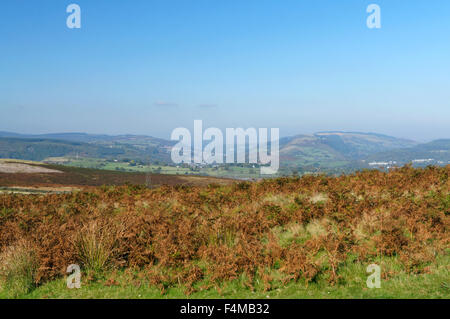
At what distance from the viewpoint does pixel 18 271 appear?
7.56 m

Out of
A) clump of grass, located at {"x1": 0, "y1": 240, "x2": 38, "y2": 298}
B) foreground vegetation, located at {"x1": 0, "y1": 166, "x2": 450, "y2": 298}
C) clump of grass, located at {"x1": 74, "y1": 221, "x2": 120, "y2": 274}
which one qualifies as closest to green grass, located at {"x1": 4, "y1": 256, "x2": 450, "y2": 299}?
foreground vegetation, located at {"x1": 0, "y1": 166, "x2": 450, "y2": 298}

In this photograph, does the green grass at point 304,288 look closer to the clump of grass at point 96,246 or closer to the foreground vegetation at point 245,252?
the foreground vegetation at point 245,252

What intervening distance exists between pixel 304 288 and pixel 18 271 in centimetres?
651

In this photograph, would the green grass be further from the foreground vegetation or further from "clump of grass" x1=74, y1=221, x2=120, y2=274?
"clump of grass" x1=74, y1=221, x2=120, y2=274

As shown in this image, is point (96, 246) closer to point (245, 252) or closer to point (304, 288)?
point (245, 252)

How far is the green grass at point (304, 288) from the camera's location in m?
6.60

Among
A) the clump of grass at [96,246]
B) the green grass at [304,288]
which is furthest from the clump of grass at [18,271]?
the clump of grass at [96,246]

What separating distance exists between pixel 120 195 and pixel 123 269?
990cm

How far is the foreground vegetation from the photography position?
711 cm

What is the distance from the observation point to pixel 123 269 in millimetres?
8414

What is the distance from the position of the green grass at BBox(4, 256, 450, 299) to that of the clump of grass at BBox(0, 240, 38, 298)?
0.59 ft
